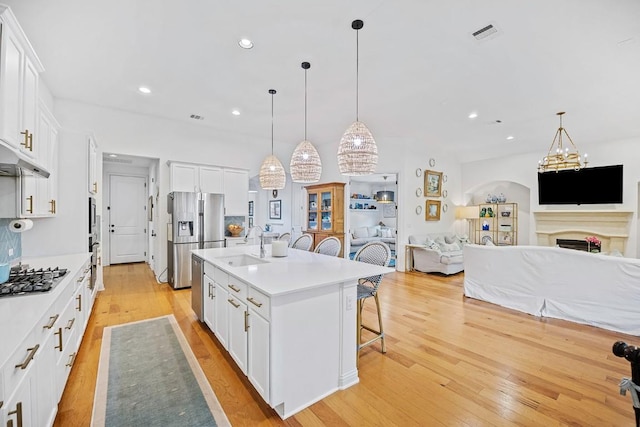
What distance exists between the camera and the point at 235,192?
19.2 feet

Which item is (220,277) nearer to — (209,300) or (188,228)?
(209,300)

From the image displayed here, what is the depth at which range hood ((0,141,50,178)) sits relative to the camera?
5.81 ft

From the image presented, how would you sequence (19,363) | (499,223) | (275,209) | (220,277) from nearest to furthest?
1. (19,363)
2. (220,277)
3. (499,223)
4. (275,209)

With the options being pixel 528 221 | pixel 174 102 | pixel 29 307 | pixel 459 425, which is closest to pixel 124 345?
pixel 29 307

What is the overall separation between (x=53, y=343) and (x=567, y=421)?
3.24m

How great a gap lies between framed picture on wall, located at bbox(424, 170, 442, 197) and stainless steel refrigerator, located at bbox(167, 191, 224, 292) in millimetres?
4857

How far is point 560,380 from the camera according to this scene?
7.36 feet

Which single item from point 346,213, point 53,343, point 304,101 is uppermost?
point 304,101

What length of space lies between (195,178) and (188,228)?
3.40 feet

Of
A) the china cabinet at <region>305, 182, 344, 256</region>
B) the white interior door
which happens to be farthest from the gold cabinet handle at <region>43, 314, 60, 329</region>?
the white interior door

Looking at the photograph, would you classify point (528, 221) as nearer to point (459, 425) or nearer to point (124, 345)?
point (459, 425)

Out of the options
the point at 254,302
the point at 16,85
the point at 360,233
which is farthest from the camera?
the point at 360,233

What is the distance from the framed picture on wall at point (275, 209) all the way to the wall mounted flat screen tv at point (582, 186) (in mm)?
6690

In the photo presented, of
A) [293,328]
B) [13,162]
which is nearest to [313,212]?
[293,328]
